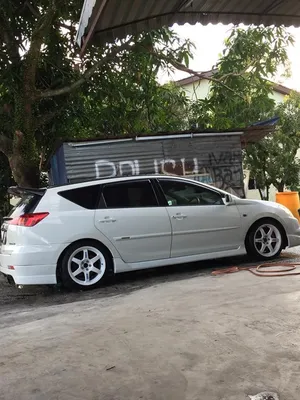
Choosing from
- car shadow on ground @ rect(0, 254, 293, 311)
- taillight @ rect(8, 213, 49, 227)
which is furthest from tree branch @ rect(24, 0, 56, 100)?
car shadow on ground @ rect(0, 254, 293, 311)

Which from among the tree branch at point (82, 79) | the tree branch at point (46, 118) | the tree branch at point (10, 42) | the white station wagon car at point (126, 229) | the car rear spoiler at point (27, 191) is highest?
the tree branch at point (10, 42)

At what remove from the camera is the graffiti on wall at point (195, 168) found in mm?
9125

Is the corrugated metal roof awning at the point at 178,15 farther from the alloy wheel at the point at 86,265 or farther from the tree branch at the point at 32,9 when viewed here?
the tree branch at the point at 32,9

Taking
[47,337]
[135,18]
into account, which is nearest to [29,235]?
[47,337]

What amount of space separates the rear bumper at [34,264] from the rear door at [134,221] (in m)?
0.78

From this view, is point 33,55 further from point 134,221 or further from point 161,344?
point 161,344

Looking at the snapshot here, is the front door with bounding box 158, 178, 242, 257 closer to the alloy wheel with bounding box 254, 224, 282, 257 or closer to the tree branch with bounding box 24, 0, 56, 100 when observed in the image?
the alloy wheel with bounding box 254, 224, 282, 257

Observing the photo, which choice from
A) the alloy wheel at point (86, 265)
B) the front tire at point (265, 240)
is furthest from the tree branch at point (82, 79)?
the front tire at point (265, 240)

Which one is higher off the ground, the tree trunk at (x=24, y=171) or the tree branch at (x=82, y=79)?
the tree branch at (x=82, y=79)

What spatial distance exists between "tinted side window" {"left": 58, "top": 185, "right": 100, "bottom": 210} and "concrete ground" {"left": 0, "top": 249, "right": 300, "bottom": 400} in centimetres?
142

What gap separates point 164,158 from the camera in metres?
9.52

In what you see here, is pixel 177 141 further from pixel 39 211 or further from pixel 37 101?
pixel 39 211

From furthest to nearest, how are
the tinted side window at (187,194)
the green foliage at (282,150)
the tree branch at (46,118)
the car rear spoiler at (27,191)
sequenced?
the green foliage at (282,150)
the tree branch at (46,118)
the tinted side window at (187,194)
the car rear spoiler at (27,191)

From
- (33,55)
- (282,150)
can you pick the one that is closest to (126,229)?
(33,55)
